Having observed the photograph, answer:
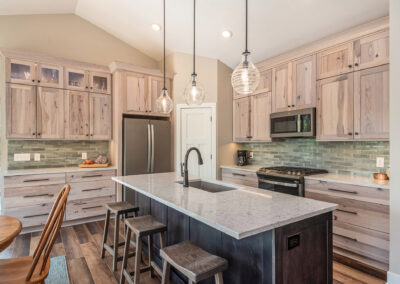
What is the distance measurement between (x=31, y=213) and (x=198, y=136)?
9.35 feet

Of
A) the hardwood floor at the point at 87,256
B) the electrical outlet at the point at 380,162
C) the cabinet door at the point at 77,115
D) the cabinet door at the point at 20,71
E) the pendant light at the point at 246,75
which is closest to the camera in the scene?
the pendant light at the point at 246,75

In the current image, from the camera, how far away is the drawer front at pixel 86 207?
360 centimetres

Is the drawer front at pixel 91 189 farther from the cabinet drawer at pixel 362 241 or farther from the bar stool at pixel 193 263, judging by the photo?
the cabinet drawer at pixel 362 241

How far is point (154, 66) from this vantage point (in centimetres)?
499

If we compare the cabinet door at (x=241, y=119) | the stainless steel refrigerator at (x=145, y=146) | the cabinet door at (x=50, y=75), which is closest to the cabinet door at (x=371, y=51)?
the cabinet door at (x=241, y=119)

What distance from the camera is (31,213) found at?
10.9ft

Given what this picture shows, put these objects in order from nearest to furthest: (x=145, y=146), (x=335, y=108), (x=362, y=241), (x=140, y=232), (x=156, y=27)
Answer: (x=140, y=232) → (x=362, y=241) → (x=335, y=108) → (x=156, y=27) → (x=145, y=146)

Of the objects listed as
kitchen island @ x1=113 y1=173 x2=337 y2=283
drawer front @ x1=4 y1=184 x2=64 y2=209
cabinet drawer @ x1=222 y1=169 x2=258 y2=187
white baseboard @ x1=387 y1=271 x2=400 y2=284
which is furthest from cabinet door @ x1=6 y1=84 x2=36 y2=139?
white baseboard @ x1=387 y1=271 x2=400 y2=284

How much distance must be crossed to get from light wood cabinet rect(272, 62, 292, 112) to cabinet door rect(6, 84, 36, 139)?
12.2 feet

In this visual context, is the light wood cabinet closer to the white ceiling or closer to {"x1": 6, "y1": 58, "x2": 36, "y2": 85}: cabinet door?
the white ceiling

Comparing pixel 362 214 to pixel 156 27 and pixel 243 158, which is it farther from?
pixel 156 27

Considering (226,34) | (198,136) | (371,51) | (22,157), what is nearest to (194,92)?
(226,34)

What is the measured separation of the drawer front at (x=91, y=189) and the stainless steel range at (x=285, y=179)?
2.45 metres

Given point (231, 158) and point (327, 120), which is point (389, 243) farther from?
point (231, 158)
